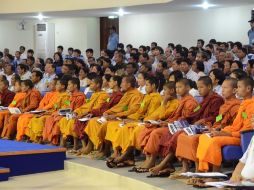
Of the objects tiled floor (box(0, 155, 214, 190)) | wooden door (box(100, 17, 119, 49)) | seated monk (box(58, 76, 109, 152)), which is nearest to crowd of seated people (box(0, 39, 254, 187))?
seated monk (box(58, 76, 109, 152))

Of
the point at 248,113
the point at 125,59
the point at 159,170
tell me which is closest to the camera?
the point at 248,113

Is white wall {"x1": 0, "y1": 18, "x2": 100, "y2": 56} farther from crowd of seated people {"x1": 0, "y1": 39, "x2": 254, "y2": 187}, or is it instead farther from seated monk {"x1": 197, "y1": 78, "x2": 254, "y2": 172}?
seated monk {"x1": 197, "y1": 78, "x2": 254, "y2": 172}

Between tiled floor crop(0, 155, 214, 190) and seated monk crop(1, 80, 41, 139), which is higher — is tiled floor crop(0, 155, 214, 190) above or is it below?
below

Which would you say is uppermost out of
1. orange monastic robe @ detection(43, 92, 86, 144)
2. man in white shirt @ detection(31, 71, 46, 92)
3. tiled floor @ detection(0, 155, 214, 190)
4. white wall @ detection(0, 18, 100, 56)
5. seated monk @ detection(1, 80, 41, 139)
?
white wall @ detection(0, 18, 100, 56)

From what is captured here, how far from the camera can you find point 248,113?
6402 mm

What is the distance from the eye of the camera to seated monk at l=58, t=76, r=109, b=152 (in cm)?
850

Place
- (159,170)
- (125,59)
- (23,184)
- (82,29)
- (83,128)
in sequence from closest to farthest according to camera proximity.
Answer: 1. (159,170)
2. (23,184)
3. (83,128)
4. (125,59)
5. (82,29)

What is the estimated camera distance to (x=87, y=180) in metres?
7.56

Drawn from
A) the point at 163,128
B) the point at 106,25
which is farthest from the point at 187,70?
the point at 106,25

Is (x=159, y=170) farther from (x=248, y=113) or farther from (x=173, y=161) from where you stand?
(x=248, y=113)

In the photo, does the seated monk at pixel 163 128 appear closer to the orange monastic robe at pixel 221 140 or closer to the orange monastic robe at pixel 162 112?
the orange monastic robe at pixel 162 112

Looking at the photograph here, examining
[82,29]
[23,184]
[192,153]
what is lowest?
[23,184]

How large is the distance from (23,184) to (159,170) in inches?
64.2

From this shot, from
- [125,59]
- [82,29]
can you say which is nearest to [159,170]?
[125,59]
